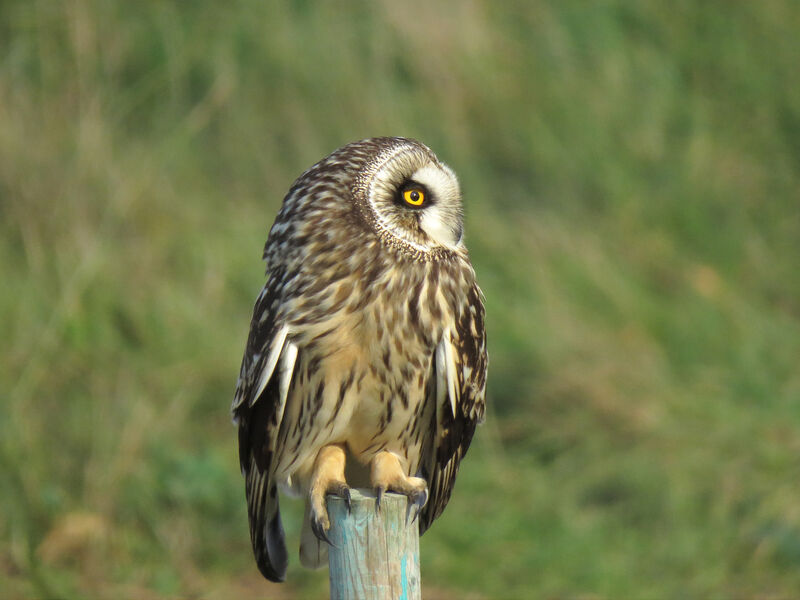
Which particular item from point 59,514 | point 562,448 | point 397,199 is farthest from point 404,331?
point 562,448

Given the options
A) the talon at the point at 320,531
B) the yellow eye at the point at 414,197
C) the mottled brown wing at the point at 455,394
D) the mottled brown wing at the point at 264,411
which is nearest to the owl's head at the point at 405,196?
the yellow eye at the point at 414,197

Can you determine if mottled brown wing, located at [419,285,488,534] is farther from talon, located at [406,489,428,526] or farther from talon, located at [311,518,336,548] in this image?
talon, located at [311,518,336,548]

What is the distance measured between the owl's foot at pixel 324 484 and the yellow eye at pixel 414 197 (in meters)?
0.64

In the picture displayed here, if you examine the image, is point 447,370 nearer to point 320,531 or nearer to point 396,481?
point 396,481

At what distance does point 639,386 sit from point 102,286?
8.33ft

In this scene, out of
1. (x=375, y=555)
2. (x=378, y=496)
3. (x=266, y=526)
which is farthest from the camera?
(x=266, y=526)

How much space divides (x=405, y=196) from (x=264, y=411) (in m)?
0.63

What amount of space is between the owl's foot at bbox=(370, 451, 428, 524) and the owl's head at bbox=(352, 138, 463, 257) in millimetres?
520

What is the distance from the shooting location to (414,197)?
2.74 metres

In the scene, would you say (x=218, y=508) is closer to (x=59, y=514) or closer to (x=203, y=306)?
(x=59, y=514)

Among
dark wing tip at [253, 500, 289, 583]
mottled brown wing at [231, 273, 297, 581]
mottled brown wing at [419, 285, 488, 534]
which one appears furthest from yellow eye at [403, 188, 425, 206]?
dark wing tip at [253, 500, 289, 583]

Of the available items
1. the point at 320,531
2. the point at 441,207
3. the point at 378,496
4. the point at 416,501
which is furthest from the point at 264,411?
the point at 441,207

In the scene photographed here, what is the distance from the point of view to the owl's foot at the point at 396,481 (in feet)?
8.86

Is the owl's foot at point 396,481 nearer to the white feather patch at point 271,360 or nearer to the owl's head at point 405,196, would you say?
the white feather patch at point 271,360
